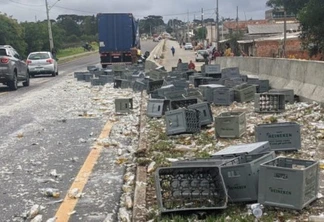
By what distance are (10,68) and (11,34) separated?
39.1m

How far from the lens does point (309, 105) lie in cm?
1223

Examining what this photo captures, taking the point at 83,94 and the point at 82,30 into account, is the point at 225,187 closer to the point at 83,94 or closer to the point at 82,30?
the point at 83,94

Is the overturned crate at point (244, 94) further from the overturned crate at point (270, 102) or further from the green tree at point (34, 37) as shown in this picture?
the green tree at point (34, 37)

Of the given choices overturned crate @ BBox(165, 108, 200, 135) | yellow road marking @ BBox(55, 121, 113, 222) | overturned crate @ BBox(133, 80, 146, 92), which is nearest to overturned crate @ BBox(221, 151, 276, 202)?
yellow road marking @ BBox(55, 121, 113, 222)

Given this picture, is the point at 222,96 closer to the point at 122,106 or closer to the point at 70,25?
the point at 122,106

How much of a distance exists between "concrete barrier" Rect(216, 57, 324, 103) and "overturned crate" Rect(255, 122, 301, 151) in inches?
181

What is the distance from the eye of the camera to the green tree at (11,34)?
188 feet

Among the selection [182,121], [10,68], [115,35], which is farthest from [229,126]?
[115,35]

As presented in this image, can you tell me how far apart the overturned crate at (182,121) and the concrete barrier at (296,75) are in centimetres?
372

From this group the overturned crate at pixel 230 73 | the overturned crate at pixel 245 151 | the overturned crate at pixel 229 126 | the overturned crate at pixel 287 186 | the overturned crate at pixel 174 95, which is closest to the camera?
the overturned crate at pixel 287 186

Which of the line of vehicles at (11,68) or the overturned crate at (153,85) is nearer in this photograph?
the overturned crate at (153,85)

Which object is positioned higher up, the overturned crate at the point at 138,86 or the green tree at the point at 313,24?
the green tree at the point at 313,24

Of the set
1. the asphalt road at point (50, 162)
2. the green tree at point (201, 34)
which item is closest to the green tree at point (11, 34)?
the asphalt road at point (50, 162)

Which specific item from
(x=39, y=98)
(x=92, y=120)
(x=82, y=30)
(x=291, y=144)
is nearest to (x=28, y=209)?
(x=291, y=144)
